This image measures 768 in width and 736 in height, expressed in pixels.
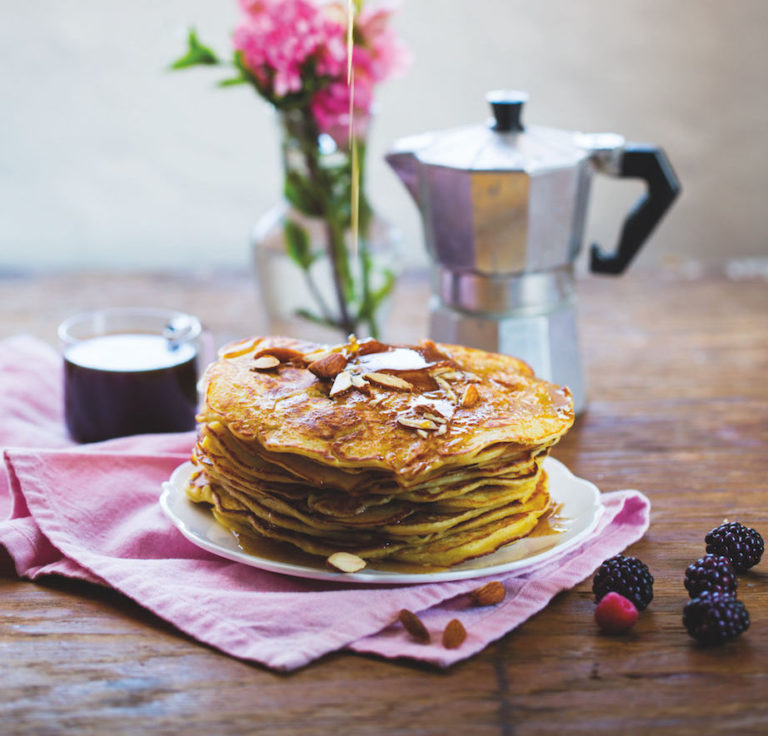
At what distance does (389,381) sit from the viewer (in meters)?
1.14

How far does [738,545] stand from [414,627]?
0.39 meters

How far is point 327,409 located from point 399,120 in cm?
177

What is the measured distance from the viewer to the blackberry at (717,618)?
0.97 m

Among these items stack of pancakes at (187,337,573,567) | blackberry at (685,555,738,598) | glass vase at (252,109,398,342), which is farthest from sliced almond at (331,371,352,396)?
glass vase at (252,109,398,342)

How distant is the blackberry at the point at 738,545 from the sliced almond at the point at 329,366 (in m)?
0.46

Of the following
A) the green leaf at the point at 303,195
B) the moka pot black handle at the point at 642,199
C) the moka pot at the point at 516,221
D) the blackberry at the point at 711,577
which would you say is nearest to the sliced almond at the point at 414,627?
the blackberry at the point at 711,577

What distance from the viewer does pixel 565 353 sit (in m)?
1.63

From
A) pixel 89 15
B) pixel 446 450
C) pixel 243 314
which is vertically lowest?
pixel 243 314

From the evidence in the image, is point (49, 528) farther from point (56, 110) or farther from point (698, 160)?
point (698, 160)

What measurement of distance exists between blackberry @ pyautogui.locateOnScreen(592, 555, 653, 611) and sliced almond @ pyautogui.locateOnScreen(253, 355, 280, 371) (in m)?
0.42

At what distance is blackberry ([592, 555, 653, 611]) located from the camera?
1.04 meters

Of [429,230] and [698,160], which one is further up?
[429,230]

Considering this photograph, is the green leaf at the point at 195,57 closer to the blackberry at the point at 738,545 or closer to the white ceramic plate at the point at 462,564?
the white ceramic plate at the point at 462,564

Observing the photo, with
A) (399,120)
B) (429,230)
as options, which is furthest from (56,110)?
(429,230)
